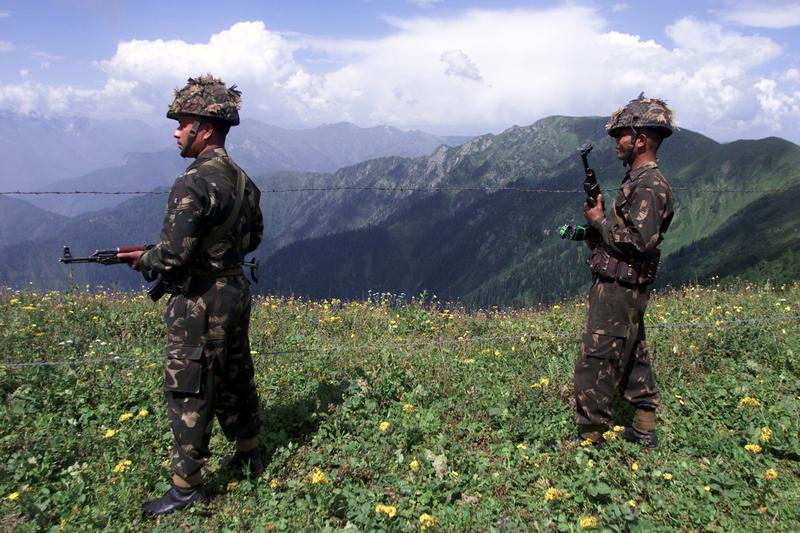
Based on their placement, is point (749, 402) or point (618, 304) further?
point (749, 402)

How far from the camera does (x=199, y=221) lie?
13.8ft

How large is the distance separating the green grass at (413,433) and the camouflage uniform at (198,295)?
2.32ft

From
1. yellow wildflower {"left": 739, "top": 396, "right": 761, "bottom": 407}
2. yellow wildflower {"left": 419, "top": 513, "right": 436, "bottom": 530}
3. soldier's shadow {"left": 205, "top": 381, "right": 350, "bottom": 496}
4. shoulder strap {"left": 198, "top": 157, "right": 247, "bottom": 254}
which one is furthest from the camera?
yellow wildflower {"left": 739, "top": 396, "right": 761, "bottom": 407}

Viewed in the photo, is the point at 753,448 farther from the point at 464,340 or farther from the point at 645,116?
the point at 464,340

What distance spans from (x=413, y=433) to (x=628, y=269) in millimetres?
2629

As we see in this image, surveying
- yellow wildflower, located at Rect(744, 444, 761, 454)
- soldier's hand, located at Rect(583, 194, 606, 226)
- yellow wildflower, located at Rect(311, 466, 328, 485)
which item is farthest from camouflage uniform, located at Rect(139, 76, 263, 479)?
yellow wildflower, located at Rect(744, 444, 761, 454)

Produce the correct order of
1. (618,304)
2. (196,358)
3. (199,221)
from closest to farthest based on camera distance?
1. (199,221)
2. (196,358)
3. (618,304)

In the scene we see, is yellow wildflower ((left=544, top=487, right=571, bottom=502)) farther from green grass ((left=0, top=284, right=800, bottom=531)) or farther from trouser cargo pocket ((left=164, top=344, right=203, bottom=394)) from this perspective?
trouser cargo pocket ((left=164, top=344, right=203, bottom=394))

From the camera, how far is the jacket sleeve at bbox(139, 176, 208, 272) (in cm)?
412

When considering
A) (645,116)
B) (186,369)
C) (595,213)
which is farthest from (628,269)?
(186,369)

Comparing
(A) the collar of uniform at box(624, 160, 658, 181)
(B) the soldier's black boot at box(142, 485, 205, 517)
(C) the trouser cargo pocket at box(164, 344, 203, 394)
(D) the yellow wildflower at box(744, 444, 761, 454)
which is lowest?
(B) the soldier's black boot at box(142, 485, 205, 517)

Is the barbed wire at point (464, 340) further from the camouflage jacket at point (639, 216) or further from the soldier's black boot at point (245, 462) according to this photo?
the camouflage jacket at point (639, 216)

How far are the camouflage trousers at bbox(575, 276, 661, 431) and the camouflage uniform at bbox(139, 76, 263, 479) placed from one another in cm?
331

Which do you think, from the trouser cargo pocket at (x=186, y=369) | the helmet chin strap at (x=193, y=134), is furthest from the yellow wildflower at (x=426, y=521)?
the helmet chin strap at (x=193, y=134)
